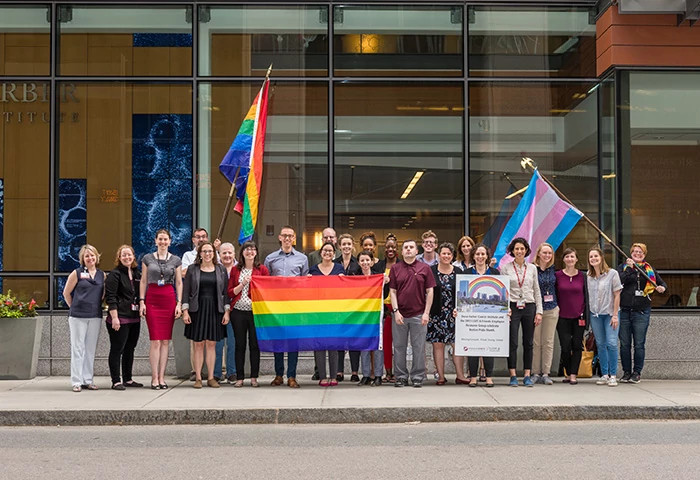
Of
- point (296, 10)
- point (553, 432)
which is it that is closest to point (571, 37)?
point (296, 10)

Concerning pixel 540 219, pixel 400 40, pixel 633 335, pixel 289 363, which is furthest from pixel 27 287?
pixel 633 335

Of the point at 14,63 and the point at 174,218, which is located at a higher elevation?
the point at 14,63

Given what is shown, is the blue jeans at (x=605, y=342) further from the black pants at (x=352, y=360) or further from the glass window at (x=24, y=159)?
the glass window at (x=24, y=159)

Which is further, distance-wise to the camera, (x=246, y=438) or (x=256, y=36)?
(x=256, y=36)

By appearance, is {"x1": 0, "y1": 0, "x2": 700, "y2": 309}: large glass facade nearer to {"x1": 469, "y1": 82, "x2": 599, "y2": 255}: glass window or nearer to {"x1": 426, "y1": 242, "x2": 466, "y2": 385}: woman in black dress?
{"x1": 469, "y1": 82, "x2": 599, "y2": 255}: glass window

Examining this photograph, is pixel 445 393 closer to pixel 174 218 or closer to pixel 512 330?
pixel 512 330

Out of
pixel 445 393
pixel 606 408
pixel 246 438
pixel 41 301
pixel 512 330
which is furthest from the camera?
pixel 41 301

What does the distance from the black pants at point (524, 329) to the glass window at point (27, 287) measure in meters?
6.95

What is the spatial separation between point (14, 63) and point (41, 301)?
370 cm

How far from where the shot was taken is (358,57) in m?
15.5

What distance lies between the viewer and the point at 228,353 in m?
13.2

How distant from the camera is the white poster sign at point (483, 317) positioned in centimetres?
1267

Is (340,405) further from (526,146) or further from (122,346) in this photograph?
(526,146)

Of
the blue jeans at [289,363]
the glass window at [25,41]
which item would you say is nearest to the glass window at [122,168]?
the glass window at [25,41]
